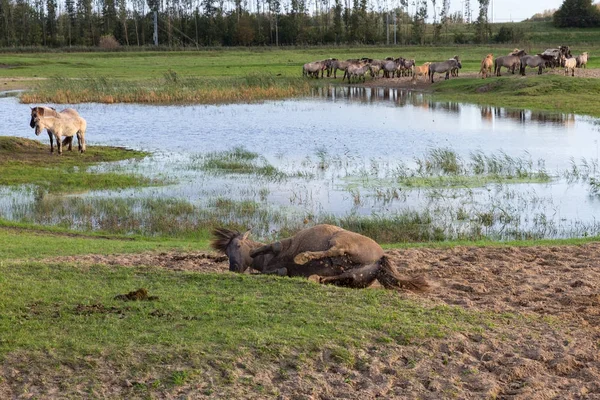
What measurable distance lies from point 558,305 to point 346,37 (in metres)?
90.8

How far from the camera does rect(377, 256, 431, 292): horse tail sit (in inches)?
328

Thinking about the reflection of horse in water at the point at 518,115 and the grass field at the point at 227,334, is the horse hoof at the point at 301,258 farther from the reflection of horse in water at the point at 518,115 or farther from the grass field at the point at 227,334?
the reflection of horse in water at the point at 518,115

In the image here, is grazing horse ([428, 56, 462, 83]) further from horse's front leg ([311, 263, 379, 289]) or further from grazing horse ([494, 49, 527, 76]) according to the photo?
horse's front leg ([311, 263, 379, 289])

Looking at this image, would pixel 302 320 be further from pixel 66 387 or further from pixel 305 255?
pixel 66 387

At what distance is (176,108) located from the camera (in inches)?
1497

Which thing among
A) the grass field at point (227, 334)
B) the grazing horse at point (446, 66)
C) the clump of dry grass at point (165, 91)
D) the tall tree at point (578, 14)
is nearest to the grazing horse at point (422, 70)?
the grazing horse at point (446, 66)

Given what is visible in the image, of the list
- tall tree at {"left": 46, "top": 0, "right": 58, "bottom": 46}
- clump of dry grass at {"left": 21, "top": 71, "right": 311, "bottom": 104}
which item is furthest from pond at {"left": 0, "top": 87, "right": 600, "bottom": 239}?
tall tree at {"left": 46, "top": 0, "right": 58, "bottom": 46}

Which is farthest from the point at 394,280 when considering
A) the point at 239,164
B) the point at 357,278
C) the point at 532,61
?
the point at 532,61

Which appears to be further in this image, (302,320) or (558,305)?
(558,305)

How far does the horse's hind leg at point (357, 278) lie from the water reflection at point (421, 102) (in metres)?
23.2

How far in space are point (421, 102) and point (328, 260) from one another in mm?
33122

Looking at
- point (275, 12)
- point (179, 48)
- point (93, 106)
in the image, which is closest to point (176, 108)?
point (93, 106)

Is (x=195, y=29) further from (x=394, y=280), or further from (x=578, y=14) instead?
(x=394, y=280)

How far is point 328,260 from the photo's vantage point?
870 centimetres
